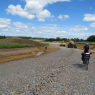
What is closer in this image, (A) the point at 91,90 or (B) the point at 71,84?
(A) the point at 91,90

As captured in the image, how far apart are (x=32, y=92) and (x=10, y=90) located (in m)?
1.22

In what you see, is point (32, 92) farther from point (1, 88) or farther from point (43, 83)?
point (1, 88)

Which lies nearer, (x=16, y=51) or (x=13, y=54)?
(x=13, y=54)

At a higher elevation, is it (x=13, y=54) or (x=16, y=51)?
(x=16, y=51)

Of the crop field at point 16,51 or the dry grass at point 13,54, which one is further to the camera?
the crop field at point 16,51

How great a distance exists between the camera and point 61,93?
500 cm

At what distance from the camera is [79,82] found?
6230 mm

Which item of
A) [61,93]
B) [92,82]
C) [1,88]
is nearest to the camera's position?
[61,93]

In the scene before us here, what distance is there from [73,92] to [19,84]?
308 centimetres

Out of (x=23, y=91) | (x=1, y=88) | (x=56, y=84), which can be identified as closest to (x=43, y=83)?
(x=56, y=84)

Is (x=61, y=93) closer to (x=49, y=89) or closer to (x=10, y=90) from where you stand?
(x=49, y=89)

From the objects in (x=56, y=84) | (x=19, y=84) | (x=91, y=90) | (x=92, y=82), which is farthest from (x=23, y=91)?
(x=92, y=82)

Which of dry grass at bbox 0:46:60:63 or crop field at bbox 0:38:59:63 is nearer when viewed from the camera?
dry grass at bbox 0:46:60:63

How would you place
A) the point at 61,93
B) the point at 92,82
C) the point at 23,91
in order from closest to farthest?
the point at 61,93, the point at 23,91, the point at 92,82
